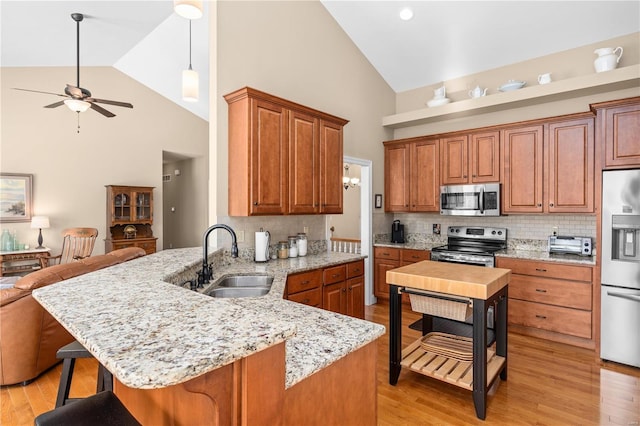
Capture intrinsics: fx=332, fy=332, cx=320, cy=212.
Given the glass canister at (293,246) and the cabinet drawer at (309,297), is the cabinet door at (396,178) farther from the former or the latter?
the cabinet drawer at (309,297)

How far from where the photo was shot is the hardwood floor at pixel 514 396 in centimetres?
229

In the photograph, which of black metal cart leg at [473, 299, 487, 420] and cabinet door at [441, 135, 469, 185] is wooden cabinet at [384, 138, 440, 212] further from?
black metal cart leg at [473, 299, 487, 420]

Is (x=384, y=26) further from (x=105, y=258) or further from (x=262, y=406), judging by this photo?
(x=262, y=406)

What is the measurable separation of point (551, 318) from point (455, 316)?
1.90m

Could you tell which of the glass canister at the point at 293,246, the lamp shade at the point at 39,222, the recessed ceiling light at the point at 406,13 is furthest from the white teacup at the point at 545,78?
the lamp shade at the point at 39,222

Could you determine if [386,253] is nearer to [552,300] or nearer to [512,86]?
[552,300]

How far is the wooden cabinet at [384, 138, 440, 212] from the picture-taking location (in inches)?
191

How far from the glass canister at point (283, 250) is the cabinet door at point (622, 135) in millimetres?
3265

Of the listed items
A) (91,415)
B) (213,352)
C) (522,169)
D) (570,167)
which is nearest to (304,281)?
(91,415)

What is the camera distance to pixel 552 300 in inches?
142

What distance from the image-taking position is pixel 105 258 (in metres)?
3.62

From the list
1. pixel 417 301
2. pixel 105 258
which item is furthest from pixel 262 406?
pixel 105 258

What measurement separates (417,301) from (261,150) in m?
1.94

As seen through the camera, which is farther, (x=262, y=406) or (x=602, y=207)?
(x=602, y=207)
